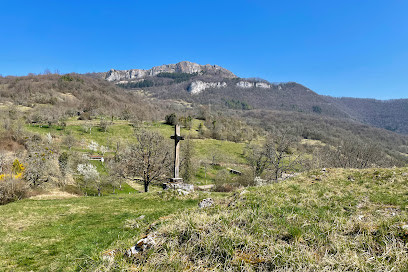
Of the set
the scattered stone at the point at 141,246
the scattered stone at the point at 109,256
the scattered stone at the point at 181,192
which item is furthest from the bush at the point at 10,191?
the scattered stone at the point at 141,246

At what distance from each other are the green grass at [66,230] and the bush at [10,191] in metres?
3.28

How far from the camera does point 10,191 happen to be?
1541 cm

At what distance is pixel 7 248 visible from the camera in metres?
6.91

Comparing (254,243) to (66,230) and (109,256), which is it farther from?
(66,230)

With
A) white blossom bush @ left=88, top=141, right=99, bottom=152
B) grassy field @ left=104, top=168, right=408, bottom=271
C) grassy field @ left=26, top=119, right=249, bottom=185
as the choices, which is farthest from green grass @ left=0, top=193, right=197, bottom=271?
white blossom bush @ left=88, top=141, right=99, bottom=152

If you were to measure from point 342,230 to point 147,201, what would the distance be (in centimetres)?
1221

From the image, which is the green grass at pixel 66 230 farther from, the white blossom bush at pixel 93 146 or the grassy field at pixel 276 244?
the white blossom bush at pixel 93 146

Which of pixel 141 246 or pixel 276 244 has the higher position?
pixel 276 244

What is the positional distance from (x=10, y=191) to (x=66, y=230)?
1101cm

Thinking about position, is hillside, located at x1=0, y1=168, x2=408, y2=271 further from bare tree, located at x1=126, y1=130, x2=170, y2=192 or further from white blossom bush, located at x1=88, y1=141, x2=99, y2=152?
white blossom bush, located at x1=88, y1=141, x2=99, y2=152

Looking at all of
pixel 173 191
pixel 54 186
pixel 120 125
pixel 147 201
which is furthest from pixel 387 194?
pixel 120 125

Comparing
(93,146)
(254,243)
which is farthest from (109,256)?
(93,146)

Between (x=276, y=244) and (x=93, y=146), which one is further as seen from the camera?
(x=93, y=146)

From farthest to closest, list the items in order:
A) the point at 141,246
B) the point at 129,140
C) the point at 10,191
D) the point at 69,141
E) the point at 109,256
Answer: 1. the point at 129,140
2. the point at 69,141
3. the point at 10,191
4. the point at 141,246
5. the point at 109,256
